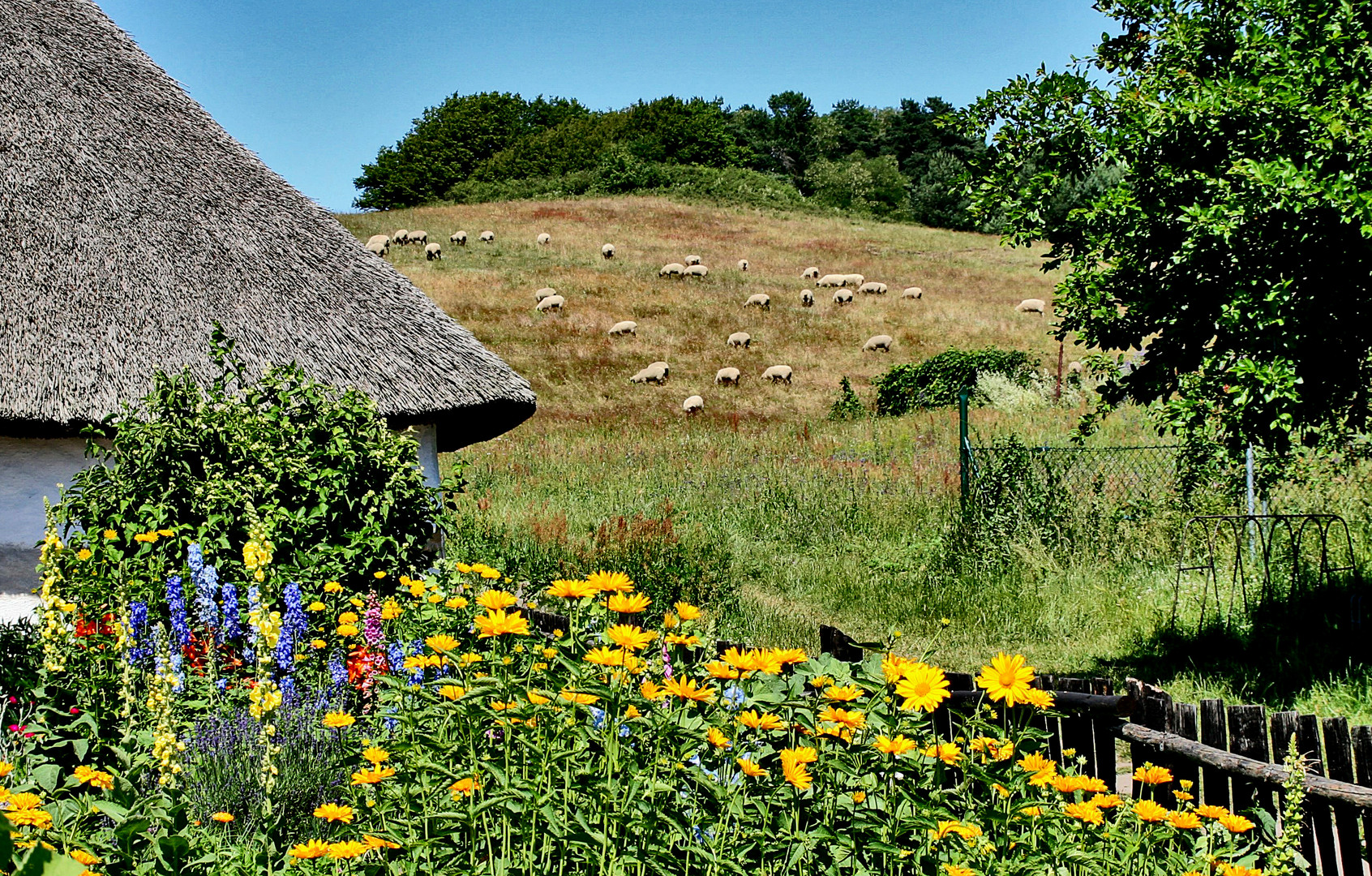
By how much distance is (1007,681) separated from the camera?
2.42 metres

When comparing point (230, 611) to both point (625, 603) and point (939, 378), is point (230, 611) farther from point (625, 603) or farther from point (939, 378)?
point (939, 378)

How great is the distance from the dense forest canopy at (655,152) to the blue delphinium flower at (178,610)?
1840 inches

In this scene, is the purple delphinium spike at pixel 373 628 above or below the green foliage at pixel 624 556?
above

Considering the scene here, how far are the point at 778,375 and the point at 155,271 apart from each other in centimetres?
1796

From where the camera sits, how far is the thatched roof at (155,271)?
19.9ft

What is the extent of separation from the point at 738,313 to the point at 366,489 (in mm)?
23257

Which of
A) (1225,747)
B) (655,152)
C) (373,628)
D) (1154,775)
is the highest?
(655,152)

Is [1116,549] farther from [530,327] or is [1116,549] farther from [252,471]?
[530,327]

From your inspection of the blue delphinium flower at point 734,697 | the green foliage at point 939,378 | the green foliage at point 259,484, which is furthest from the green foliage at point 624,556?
the green foliage at point 939,378

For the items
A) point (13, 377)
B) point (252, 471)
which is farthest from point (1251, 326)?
point (13, 377)

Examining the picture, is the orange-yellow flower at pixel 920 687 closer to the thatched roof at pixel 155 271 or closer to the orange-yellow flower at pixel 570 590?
the orange-yellow flower at pixel 570 590

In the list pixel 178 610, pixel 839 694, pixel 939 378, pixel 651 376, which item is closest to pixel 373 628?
pixel 178 610

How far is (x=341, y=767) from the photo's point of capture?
352cm

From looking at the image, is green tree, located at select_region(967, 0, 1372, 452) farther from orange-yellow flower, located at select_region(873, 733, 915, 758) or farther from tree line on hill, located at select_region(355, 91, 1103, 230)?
tree line on hill, located at select_region(355, 91, 1103, 230)
